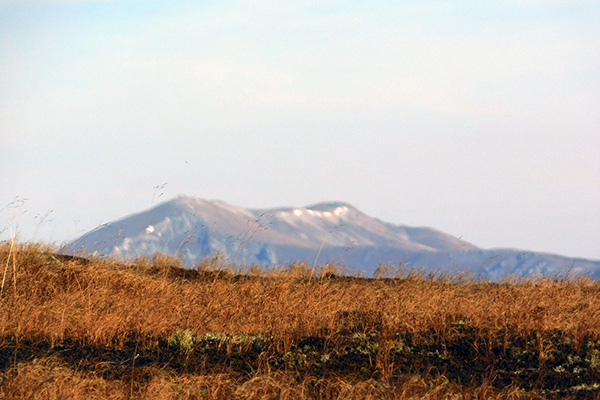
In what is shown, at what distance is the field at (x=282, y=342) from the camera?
6945 millimetres

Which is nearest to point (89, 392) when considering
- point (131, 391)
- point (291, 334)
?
Result: point (131, 391)

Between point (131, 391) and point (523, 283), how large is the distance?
10611 mm

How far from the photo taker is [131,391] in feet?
21.7

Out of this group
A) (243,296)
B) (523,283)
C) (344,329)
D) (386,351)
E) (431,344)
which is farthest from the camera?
(523,283)

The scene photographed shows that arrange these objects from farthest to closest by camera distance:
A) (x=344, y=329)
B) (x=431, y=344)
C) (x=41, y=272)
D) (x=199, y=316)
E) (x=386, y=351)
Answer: (x=41, y=272) → (x=199, y=316) → (x=344, y=329) → (x=431, y=344) → (x=386, y=351)

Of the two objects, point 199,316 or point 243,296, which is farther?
point 243,296

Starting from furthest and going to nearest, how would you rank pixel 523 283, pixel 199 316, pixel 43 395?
pixel 523 283 < pixel 199 316 < pixel 43 395

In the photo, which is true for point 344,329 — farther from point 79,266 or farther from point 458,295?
point 79,266

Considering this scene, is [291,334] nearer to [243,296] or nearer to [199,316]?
[199,316]

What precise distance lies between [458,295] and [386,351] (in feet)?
15.0

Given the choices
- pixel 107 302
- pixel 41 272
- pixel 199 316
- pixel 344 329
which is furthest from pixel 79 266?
pixel 344 329

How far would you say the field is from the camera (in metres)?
6.95

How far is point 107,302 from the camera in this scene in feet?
34.7

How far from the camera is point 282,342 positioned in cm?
859
